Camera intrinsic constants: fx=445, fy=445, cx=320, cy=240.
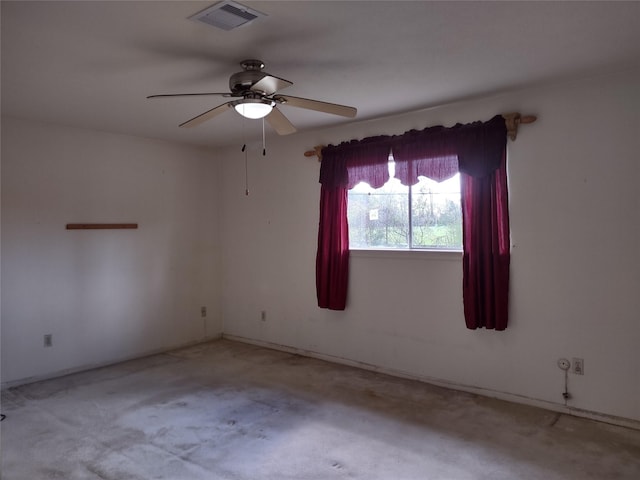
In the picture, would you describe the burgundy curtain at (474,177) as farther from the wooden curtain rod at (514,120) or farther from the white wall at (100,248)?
the white wall at (100,248)

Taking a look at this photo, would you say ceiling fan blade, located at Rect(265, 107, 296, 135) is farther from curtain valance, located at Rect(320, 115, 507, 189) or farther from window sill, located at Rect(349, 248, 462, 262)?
window sill, located at Rect(349, 248, 462, 262)

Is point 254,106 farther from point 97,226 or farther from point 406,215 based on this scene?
point 97,226

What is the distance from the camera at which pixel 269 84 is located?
2439 mm

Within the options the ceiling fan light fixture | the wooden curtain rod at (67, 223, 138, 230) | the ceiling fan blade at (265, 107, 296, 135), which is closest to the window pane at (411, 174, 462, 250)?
the ceiling fan blade at (265, 107, 296, 135)

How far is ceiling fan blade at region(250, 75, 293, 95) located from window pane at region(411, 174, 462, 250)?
5.88ft

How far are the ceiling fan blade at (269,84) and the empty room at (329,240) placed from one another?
31mm

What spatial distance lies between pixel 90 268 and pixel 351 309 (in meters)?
2.61

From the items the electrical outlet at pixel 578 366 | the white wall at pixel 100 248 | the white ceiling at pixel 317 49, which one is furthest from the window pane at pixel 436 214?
the white wall at pixel 100 248

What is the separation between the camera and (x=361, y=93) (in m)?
3.35

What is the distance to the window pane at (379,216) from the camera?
4059 millimetres

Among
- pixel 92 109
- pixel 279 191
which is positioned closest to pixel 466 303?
pixel 279 191

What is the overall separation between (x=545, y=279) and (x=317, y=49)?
7.48 ft

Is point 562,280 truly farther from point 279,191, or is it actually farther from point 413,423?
point 279,191

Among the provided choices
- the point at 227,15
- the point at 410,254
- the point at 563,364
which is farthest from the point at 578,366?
the point at 227,15
